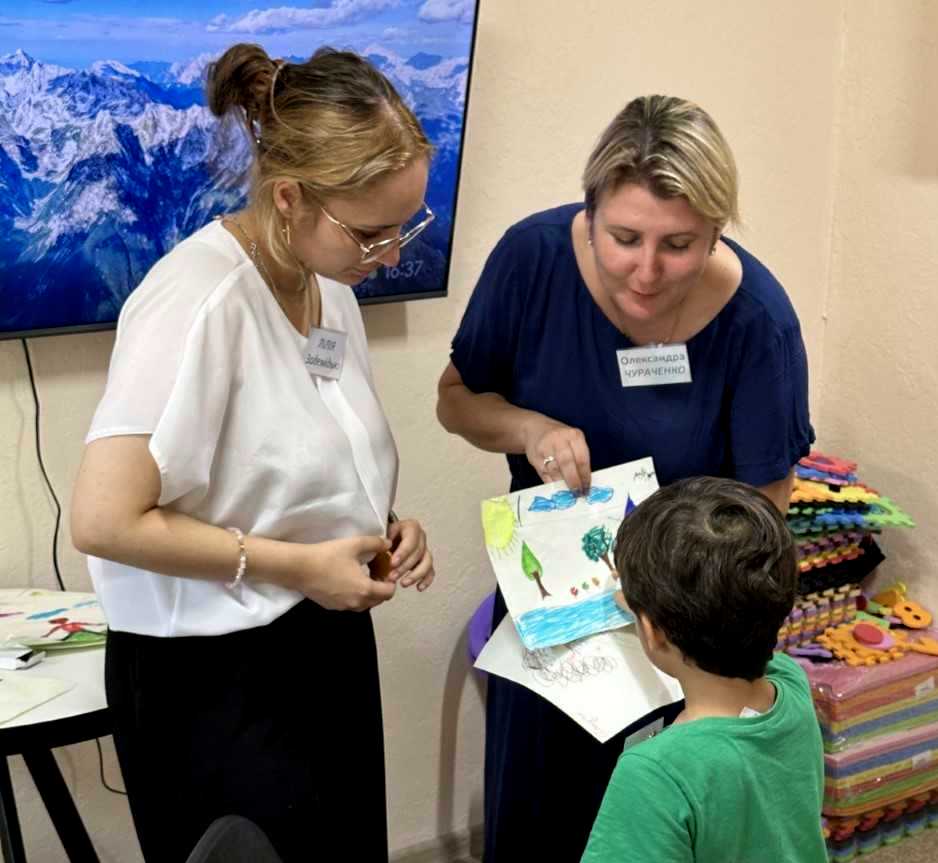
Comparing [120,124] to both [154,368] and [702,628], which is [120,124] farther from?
[702,628]

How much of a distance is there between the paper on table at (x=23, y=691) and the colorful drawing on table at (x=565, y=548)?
66 centimetres

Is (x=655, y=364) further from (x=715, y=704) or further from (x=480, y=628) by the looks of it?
(x=480, y=628)

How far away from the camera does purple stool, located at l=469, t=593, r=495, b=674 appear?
2367 mm

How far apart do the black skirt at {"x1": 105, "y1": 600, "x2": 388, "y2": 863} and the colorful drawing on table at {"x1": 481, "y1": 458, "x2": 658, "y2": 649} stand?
0.25m

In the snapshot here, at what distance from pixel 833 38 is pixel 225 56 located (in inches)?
72.7

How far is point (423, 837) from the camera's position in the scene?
2.67 m

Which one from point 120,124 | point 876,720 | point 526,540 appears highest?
point 120,124

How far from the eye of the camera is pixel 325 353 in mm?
1536

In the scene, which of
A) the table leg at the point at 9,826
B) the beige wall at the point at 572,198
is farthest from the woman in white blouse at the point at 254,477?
the beige wall at the point at 572,198

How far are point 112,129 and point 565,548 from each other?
1001mm

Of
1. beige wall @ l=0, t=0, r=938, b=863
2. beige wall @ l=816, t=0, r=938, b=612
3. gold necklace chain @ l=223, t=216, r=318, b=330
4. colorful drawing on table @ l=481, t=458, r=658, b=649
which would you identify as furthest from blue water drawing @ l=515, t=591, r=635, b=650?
beige wall @ l=816, t=0, r=938, b=612

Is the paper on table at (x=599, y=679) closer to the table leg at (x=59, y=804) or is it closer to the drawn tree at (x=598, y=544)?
the drawn tree at (x=598, y=544)

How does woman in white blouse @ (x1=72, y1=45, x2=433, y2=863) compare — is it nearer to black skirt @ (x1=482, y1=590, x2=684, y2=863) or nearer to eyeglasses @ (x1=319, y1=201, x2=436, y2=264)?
eyeglasses @ (x1=319, y1=201, x2=436, y2=264)

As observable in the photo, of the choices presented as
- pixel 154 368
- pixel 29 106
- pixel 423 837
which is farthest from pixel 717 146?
pixel 423 837
